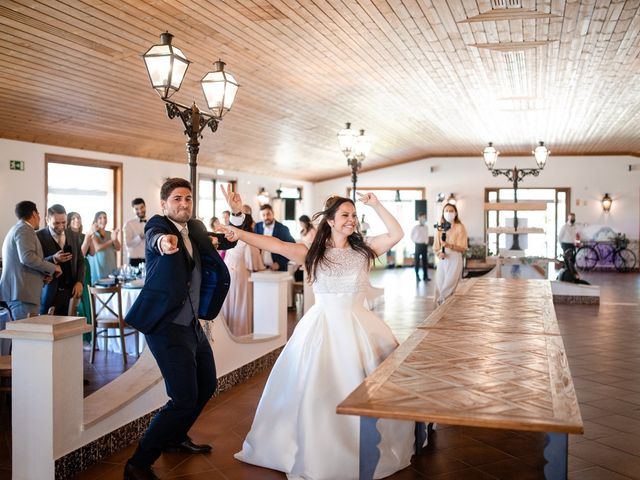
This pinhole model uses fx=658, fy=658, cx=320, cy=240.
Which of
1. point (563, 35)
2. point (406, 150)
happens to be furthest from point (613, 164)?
point (563, 35)

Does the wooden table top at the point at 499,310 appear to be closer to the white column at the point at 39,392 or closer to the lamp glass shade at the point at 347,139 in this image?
the white column at the point at 39,392

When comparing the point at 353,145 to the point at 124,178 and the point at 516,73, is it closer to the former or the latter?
the point at 516,73

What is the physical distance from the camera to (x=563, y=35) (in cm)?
763

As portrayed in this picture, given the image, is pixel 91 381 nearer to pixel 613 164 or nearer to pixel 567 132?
pixel 567 132

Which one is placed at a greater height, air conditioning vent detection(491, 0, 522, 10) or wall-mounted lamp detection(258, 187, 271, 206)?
air conditioning vent detection(491, 0, 522, 10)

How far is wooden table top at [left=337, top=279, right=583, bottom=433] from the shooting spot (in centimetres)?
216

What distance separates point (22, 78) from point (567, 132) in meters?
12.1

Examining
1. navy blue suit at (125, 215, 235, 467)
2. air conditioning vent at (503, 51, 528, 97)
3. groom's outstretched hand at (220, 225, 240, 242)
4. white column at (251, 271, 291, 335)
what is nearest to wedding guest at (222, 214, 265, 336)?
white column at (251, 271, 291, 335)

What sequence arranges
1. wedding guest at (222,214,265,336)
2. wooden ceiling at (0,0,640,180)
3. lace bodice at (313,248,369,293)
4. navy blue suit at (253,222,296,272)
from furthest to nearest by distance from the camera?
navy blue suit at (253,222,296,272) → wedding guest at (222,214,265,336) → wooden ceiling at (0,0,640,180) → lace bodice at (313,248,369,293)

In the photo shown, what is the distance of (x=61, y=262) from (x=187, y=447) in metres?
2.40

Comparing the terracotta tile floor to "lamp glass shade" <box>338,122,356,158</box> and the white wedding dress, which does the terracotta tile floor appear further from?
"lamp glass shade" <box>338,122,356,158</box>

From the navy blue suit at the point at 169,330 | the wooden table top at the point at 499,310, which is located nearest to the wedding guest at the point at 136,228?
the wooden table top at the point at 499,310

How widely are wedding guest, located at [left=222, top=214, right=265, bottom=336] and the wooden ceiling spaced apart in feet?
7.77

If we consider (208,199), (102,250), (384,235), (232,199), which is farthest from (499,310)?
(208,199)
